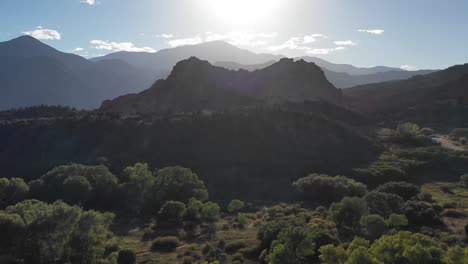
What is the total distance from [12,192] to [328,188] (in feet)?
185

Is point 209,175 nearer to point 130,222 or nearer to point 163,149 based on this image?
point 163,149

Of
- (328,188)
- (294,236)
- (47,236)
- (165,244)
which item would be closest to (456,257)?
(294,236)

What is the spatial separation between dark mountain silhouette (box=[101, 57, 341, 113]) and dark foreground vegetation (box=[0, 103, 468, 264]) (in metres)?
27.7

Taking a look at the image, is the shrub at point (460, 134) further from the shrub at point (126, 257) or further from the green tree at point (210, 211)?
the shrub at point (126, 257)

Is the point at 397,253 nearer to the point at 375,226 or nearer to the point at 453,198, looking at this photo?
the point at 375,226

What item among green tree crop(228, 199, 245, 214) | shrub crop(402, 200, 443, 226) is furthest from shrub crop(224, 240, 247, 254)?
shrub crop(402, 200, 443, 226)

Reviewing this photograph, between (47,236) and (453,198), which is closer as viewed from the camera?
(47,236)

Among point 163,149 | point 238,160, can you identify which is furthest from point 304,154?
point 163,149

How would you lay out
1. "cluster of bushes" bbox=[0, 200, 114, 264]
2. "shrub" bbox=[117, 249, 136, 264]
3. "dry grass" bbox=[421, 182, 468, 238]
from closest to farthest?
"cluster of bushes" bbox=[0, 200, 114, 264]
"shrub" bbox=[117, 249, 136, 264]
"dry grass" bbox=[421, 182, 468, 238]

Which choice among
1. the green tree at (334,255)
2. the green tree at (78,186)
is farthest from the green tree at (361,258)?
the green tree at (78,186)

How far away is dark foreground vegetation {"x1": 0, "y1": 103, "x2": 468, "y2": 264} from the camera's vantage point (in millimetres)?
33594

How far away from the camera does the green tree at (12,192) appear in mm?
64375

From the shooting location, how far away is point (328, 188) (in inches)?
2825

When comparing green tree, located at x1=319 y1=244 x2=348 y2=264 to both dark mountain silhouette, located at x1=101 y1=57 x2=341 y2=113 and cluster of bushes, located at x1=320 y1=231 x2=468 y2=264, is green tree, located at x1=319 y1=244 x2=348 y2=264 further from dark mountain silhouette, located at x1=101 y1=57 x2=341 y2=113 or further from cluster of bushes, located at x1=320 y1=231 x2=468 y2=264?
→ dark mountain silhouette, located at x1=101 y1=57 x2=341 y2=113
